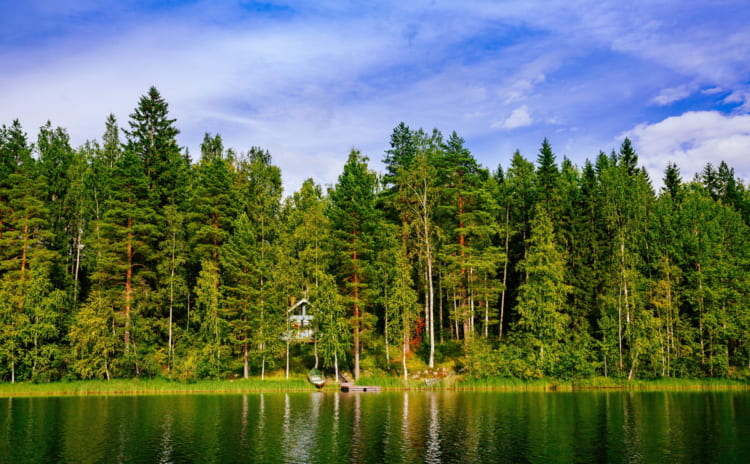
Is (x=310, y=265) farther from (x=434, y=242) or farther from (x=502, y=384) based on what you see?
(x=502, y=384)

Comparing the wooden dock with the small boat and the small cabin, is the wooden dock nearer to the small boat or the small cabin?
the small boat

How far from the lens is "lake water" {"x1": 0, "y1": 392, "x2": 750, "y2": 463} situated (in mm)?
26422

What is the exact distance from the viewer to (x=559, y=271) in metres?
60.6

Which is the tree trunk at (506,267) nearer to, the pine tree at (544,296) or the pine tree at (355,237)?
the pine tree at (544,296)

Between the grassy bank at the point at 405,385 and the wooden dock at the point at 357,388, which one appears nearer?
the grassy bank at the point at 405,385

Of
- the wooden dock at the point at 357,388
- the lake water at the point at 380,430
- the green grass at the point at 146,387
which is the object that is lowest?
the wooden dock at the point at 357,388

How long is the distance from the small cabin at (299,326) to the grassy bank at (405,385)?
187 inches

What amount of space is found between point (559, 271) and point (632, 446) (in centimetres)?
3375

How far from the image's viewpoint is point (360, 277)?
62812 mm

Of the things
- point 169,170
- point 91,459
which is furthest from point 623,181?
point 91,459

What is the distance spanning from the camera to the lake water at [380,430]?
86.7 feet

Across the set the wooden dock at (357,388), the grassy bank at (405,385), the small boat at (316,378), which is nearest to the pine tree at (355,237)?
the wooden dock at (357,388)

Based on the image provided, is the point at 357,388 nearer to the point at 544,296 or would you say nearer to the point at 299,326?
the point at 299,326

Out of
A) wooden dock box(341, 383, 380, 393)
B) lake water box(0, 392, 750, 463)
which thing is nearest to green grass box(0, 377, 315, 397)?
wooden dock box(341, 383, 380, 393)
